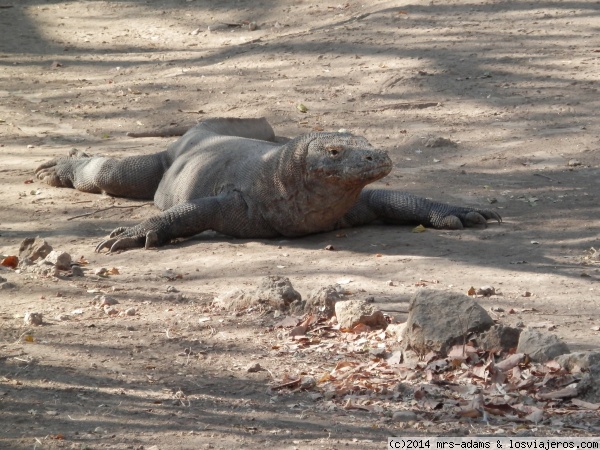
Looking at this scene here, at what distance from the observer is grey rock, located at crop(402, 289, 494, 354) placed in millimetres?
4391

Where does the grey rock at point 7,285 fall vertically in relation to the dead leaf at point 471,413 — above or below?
below

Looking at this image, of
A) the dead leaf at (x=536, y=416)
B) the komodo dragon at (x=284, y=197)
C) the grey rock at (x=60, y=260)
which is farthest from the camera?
the komodo dragon at (x=284, y=197)

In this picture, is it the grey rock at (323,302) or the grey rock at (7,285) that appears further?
the grey rock at (7,285)

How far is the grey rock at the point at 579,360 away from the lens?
4.01 meters

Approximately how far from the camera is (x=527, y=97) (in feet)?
33.7

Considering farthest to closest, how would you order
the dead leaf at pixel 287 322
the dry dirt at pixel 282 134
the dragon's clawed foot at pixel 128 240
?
the dragon's clawed foot at pixel 128 240
the dead leaf at pixel 287 322
the dry dirt at pixel 282 134

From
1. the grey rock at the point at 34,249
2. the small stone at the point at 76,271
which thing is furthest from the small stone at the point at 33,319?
the grey rock at the point at 34,249

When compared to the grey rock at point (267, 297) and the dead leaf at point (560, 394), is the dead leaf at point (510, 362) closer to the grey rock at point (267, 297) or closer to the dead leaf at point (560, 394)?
the dead leaf at point (560, 394)

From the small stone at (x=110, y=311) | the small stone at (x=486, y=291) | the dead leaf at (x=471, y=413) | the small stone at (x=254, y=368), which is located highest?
the dead leaf at (x=471, y=413)

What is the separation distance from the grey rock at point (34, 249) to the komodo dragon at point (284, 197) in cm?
68

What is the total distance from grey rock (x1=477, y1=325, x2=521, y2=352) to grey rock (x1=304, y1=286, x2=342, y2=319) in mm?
921

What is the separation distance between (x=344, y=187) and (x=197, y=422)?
11.0 feet

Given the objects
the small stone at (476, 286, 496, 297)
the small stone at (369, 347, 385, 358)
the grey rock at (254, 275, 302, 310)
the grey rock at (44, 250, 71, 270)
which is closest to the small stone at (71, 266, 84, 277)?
the grey rock at (44, 250, 71, 270)

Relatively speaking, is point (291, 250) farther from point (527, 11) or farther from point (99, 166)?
point (527, 11)
